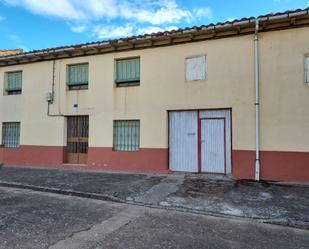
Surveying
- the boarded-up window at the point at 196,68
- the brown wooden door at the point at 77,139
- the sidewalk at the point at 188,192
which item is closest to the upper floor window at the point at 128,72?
the boarded-up window at the point at 196,68

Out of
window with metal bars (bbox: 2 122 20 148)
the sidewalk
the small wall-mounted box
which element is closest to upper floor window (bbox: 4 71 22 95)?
window with metal bars (bbox: 2 122 20 148)

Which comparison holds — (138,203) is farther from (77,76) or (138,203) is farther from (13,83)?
(13,83)

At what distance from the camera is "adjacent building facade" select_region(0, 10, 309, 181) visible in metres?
8.91

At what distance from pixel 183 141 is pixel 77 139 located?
4545 millimetres

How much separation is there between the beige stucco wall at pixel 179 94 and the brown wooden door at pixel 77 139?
0.29m

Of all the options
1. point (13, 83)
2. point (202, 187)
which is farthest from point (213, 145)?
point (13, 83)

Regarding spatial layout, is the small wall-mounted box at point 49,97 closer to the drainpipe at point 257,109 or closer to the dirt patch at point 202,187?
the dirt patch at point 202,187

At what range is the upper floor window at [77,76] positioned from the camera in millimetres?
12000

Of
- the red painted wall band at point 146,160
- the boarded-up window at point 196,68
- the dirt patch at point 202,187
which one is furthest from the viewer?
the boarded-up window at point 196,68

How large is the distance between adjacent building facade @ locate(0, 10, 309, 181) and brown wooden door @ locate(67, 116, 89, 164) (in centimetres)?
4

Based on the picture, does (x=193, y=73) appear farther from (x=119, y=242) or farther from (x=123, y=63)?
(x=119, y=242)

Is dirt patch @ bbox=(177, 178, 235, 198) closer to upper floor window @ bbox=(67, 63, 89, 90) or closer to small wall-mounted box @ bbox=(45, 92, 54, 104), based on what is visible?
upper floor window @ bbox=(67, 63, 89, 90)

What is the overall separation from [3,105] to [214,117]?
9.75 m

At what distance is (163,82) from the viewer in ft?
34.5
